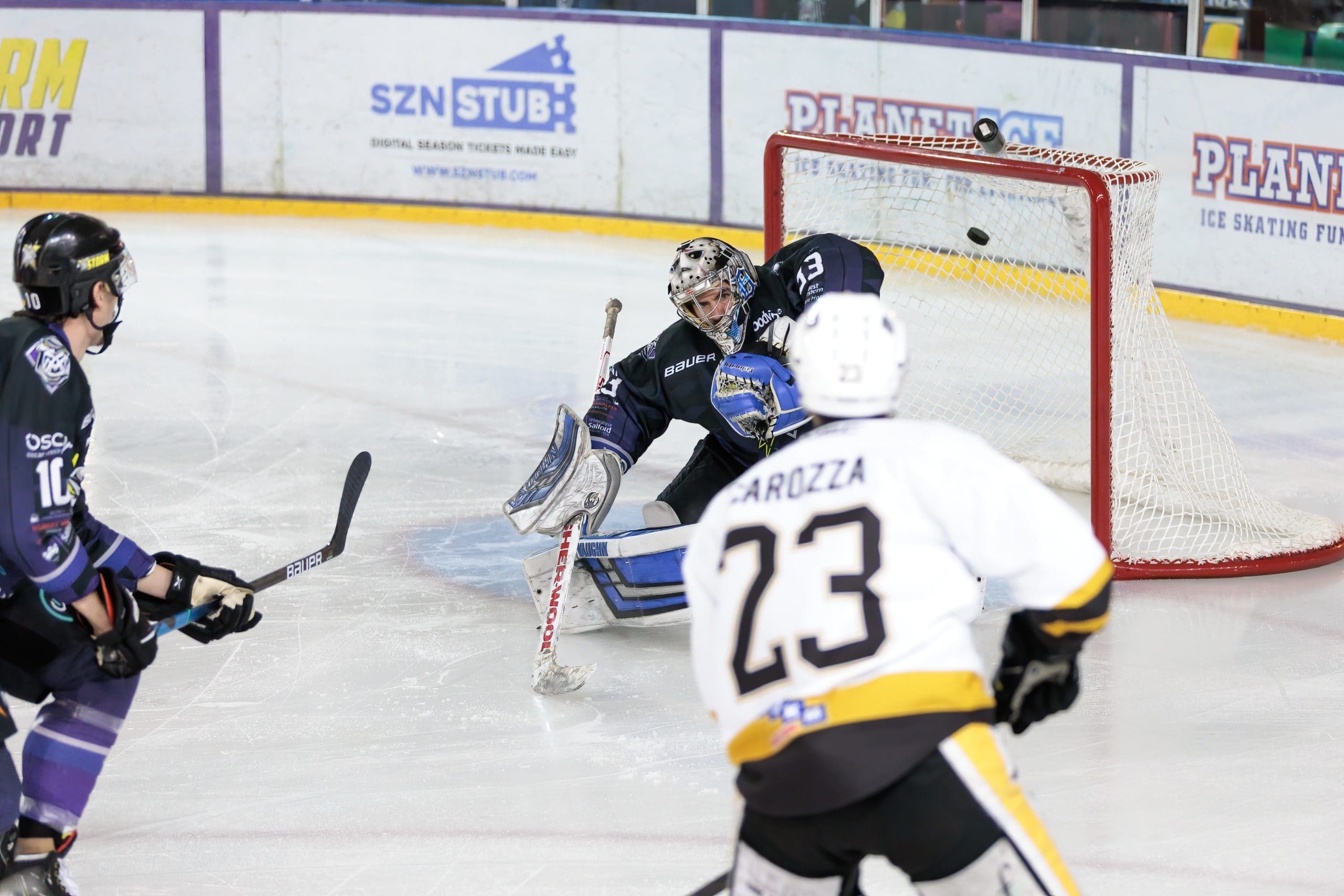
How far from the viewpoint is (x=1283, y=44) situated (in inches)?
269

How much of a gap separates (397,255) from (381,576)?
430 centimetres

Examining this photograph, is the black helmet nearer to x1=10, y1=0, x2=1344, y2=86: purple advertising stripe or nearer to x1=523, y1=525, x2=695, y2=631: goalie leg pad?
x1=523, y1=525, x2=695, y2=631: goalie leg pad

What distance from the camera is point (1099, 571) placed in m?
1.84

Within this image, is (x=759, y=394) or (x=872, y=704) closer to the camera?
(x=872, y=704)

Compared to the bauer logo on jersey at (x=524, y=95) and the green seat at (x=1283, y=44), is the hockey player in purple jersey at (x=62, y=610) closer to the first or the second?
the green seat at (x=1283, y=44)

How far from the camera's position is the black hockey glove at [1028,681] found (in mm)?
Result: 1929

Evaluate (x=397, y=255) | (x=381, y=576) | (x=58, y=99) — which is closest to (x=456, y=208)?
(x=397, y=255)

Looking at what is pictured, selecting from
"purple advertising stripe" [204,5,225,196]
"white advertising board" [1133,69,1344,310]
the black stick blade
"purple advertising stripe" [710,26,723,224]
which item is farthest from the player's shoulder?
"purple advertising stripe" [204,5,225,196]

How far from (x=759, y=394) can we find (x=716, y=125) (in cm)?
491

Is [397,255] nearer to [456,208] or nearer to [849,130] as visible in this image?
[456,208]

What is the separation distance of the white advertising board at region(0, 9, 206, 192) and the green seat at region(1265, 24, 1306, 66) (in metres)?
5.50

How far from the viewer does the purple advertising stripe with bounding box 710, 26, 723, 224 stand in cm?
848

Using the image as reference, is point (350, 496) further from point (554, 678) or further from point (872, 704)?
point (872, 704)

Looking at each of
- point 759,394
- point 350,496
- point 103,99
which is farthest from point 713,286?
point 103,99
